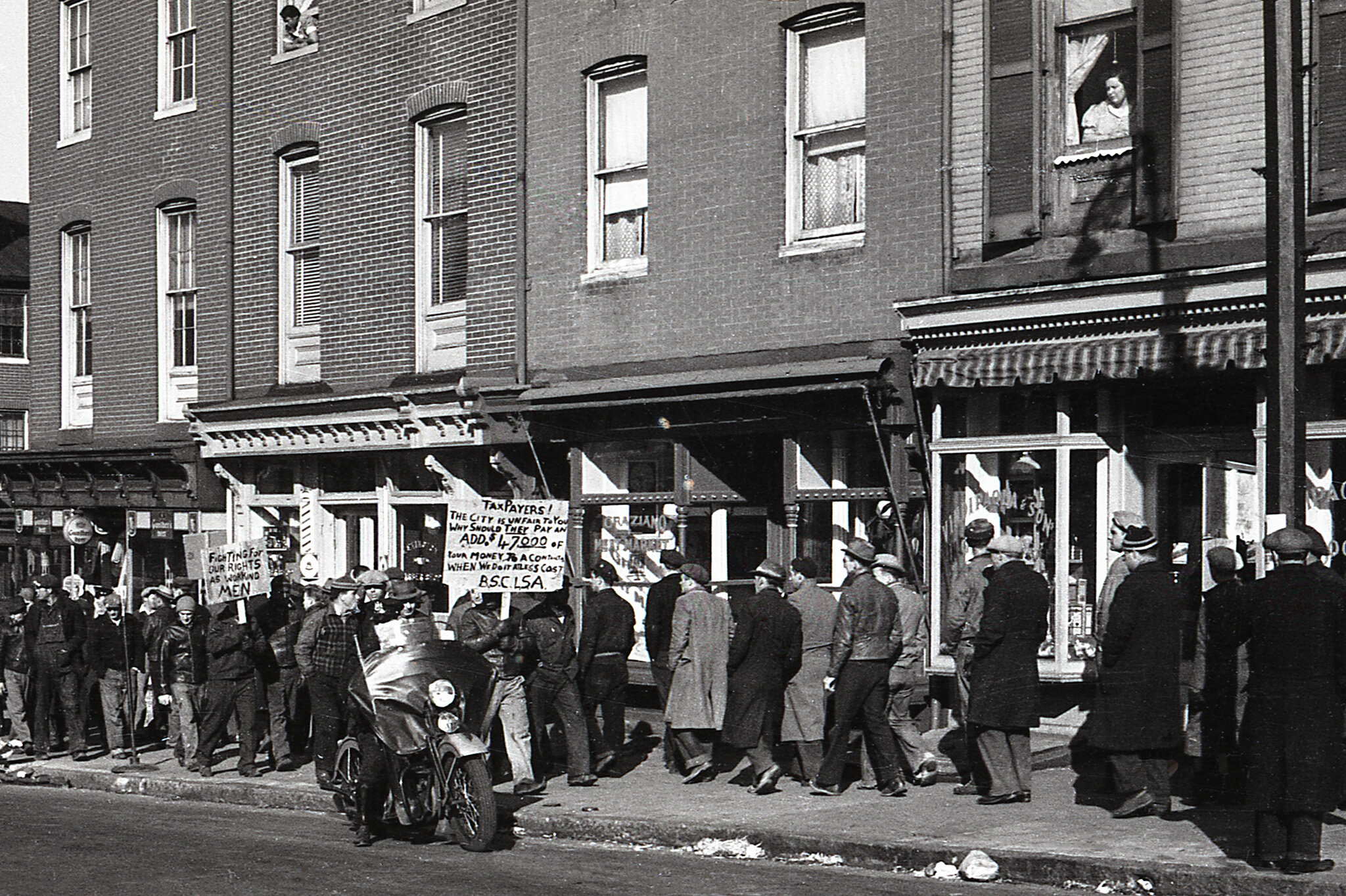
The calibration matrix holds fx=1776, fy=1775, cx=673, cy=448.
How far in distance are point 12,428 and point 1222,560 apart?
32482mm

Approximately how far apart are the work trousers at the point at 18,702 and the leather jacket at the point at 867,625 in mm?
10566

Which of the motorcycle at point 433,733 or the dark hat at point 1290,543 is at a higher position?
the dark hat at point 1290,543

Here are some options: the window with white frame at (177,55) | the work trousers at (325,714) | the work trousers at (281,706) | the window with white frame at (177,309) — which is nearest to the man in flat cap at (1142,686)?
the work trousers at (325,714)

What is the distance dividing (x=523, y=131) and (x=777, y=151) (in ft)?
12.6

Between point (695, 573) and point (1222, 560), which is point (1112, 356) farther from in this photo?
point (695, 573)

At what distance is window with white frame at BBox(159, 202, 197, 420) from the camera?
24578 millimetres

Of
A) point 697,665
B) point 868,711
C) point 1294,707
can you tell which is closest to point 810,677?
point 868,711

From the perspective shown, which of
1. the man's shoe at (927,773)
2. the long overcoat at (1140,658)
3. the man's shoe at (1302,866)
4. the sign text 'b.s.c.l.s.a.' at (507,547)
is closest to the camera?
the man's shoe at (1302,866)

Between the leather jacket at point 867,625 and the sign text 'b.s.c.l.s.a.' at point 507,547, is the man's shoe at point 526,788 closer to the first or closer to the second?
the sign text 'b.s.c.l.s.a.' at point 507,547

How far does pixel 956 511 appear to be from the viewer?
49.3ft

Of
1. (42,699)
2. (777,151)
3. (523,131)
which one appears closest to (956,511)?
(777,151)

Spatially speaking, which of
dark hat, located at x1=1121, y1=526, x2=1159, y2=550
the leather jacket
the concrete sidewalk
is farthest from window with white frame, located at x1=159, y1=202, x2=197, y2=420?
dark hat, located at x1=1121, y1=526, x2=1159, y2=550

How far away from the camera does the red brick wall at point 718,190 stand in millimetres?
15539

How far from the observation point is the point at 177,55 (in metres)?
24.9
